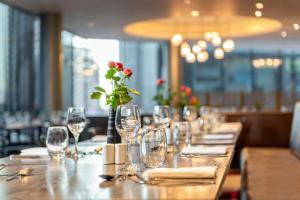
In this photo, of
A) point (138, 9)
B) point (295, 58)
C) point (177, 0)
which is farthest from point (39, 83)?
point (295, 58)

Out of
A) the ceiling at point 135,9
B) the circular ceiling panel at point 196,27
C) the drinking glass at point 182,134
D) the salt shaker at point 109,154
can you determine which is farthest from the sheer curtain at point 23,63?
the salt shaker at point 109,154

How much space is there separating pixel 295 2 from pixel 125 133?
7520mm

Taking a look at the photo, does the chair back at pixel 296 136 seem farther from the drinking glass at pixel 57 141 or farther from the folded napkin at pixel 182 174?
the folded napkin at pixel 182 174

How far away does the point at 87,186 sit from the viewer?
4.98 feet

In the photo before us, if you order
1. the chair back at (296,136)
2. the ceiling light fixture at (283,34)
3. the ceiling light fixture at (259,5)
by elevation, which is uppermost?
the ceiling light fixture at (259,5)

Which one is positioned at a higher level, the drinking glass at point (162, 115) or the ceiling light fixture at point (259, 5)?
the ceiling light fixture at point (259, 5)

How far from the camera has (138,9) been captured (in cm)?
933

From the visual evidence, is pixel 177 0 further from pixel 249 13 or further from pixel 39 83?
pixel 39 83

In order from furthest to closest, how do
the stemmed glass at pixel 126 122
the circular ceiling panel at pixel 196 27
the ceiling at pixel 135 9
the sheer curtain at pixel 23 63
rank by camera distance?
the circular ceiling panel at pixel 196 27, the sheer curtain at pixel 23 63, the ceiling at pixel 135 9, the stemmed glass at pixel 126 122

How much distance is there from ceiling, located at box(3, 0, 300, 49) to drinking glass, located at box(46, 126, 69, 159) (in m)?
6.53

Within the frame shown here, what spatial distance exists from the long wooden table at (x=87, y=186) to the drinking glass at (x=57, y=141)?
0.18 meters

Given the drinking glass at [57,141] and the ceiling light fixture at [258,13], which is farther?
the ceiling light fixture at [258,13]

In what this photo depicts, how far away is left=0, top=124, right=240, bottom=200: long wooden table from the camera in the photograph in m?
1.37

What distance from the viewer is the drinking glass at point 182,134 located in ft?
8.32
